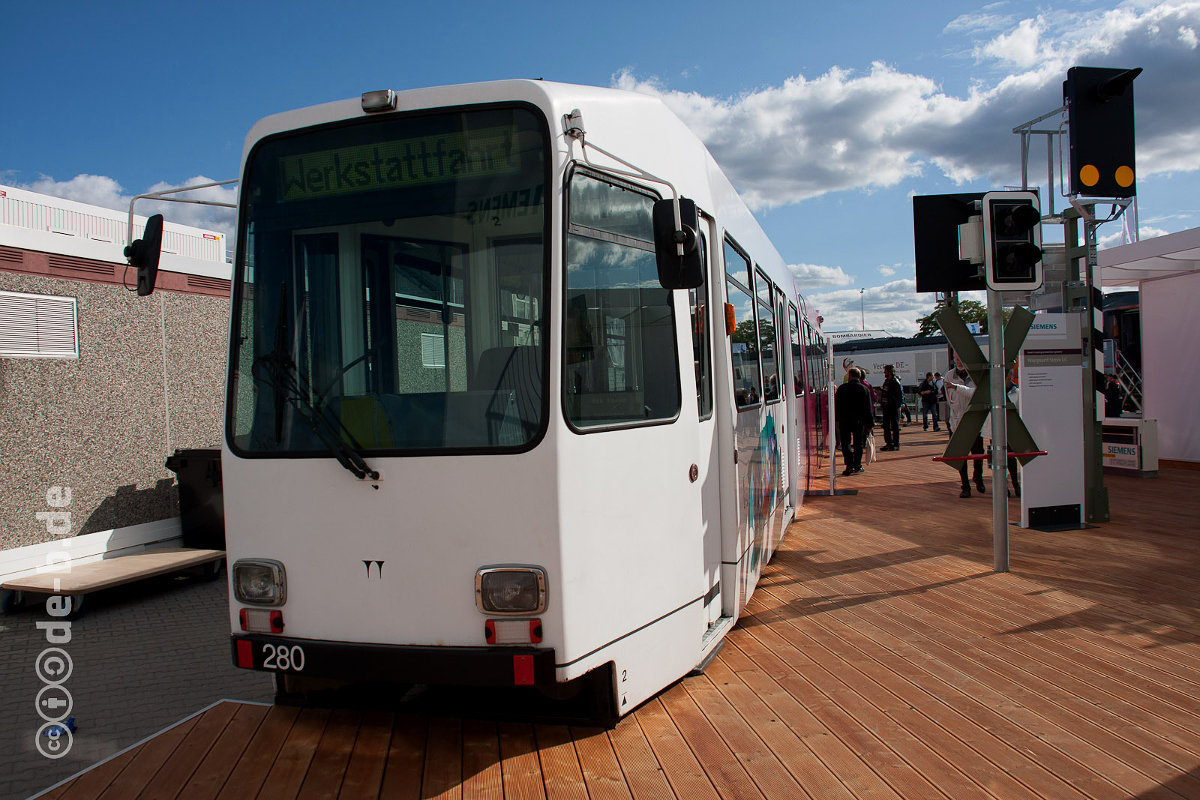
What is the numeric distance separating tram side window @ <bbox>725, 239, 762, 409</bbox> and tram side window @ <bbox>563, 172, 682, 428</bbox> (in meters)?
1.07

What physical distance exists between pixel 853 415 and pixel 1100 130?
23.9 feet

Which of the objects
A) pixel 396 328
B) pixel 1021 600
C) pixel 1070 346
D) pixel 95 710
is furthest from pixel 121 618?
pixel 1070 346

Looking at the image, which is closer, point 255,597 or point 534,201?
point 534,201

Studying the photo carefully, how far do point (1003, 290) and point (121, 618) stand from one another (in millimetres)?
7739

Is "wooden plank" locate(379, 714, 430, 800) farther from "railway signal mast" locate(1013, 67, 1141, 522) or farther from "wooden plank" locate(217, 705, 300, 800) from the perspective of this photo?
"railway signal mast" locate(1013, 67, 1141, 522)

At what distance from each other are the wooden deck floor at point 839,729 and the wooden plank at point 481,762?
10 mm

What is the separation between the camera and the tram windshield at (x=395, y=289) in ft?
11.7

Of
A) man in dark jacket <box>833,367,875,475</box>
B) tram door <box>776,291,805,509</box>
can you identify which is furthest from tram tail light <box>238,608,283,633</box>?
A: man in dark jacket <box>833,367,875,475</box>

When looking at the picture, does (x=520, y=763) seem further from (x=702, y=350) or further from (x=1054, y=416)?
(x=1054, y=416)

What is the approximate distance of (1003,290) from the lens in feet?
22.4

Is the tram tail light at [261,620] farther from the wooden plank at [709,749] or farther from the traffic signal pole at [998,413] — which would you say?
the traffic signal pole at [998,413]

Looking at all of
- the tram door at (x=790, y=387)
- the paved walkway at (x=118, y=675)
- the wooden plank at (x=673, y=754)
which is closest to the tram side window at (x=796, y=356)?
the tram door at (x=790, y=387)

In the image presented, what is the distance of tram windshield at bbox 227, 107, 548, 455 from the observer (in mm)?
3566

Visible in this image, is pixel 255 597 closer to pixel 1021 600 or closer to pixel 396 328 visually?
pixel 396 328
